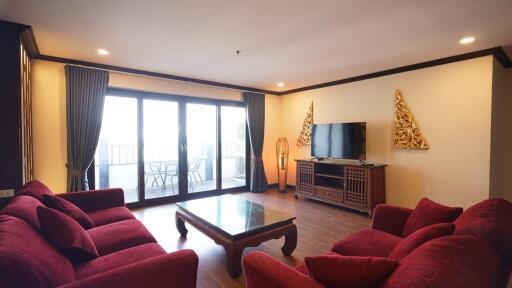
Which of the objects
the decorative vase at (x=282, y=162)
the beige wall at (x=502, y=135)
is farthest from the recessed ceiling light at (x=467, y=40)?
the decorative vase at (x=282, y=162)

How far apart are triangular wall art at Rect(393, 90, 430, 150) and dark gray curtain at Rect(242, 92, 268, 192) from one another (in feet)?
9.20

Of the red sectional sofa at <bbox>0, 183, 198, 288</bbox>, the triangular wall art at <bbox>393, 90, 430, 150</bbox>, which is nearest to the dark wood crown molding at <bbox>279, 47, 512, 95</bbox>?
the triangular wall art at <bbox>393, 90, 430, 150</bbox>

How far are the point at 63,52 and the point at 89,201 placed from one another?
2167 mm

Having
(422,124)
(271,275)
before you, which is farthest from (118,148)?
(422,124)

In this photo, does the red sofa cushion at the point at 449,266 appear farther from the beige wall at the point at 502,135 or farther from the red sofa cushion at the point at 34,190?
the beige wall at the point at 502,135

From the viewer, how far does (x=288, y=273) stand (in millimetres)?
1213

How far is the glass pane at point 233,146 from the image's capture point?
18.7ft

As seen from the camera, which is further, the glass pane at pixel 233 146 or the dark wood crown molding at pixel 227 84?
the glass pane at pixel 233 146

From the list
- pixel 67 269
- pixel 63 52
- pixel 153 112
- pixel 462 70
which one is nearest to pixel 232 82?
pixel 153 112

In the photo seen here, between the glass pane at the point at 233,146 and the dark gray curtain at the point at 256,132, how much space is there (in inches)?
9.8

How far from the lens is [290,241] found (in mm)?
2715

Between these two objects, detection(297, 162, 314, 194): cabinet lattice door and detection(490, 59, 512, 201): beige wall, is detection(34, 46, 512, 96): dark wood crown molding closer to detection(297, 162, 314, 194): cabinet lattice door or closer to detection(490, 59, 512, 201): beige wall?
detection(490, 59, 512, 201): beige wall

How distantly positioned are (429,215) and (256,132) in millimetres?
4240

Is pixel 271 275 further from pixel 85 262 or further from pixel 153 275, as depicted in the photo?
pixel 85 262
